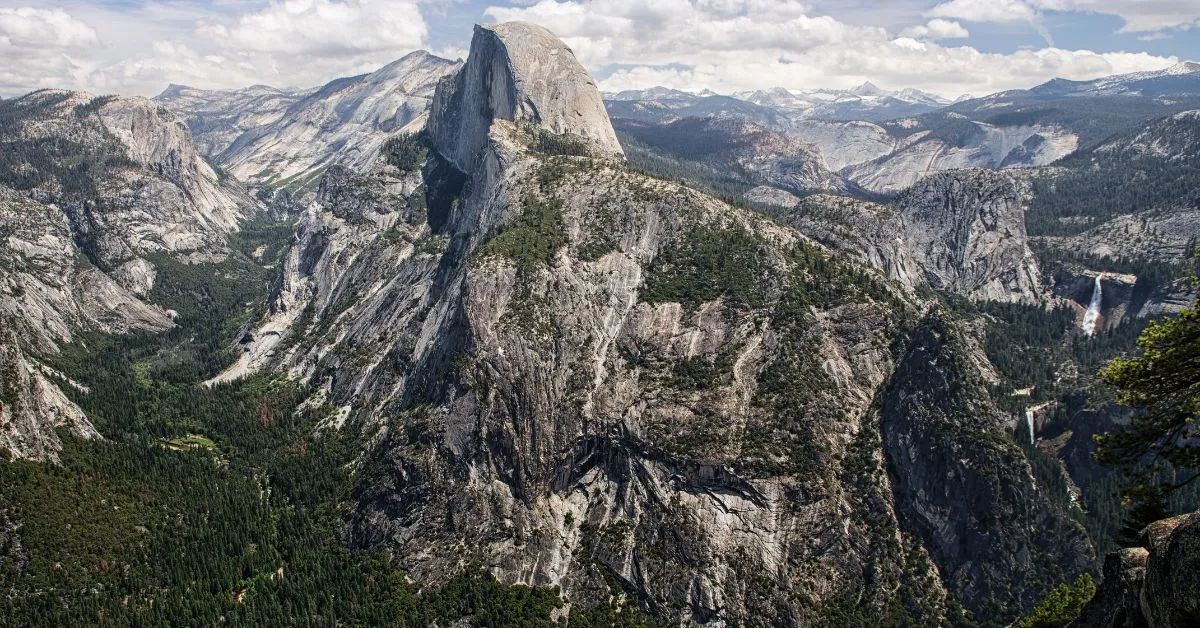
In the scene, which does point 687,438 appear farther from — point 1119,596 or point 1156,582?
point 1156,582

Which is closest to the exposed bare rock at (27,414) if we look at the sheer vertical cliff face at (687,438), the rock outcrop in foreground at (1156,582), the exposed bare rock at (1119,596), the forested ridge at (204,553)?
the forested ridge at (204,553)

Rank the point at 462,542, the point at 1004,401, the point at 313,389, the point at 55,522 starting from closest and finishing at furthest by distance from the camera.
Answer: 1. the point at 55,522
2. the point at 462,542
3. the point at 1004,401
4. the point at 313,389

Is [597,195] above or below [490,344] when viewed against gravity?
above

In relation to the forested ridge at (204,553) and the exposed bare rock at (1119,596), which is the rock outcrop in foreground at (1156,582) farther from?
the forested ridge at (204,553)

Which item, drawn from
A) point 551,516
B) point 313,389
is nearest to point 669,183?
point 551,516

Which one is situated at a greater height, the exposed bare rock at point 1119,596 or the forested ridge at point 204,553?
the exposed bare rock at point 1119,596

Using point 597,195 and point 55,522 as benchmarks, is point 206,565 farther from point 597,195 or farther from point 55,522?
point 597,195

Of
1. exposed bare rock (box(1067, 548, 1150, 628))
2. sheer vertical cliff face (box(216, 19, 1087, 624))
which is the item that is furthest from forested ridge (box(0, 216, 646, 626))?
exposed bare rock (box(1067, 548, 1150, 628))

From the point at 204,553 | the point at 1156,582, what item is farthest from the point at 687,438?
the point at 1156,582
